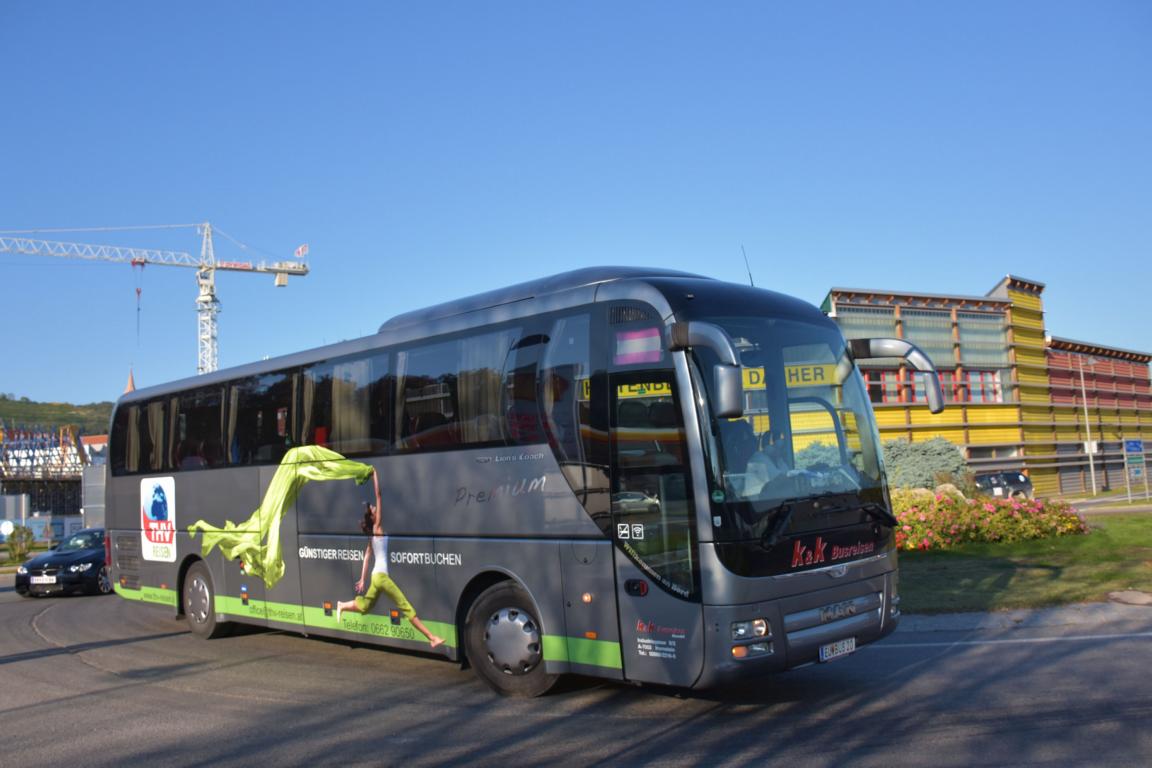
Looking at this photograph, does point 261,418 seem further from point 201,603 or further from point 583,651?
point 583,651

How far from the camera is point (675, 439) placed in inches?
272

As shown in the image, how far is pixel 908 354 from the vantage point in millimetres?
8203

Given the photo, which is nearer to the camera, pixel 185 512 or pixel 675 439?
pixel 675 439

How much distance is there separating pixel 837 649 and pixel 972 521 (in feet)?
39.0

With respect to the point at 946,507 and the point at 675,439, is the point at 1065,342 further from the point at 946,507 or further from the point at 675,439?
the point at 675,439

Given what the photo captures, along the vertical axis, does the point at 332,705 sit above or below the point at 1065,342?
below

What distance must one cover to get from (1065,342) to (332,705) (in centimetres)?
4542

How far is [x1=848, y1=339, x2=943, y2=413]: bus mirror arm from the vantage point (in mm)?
8062

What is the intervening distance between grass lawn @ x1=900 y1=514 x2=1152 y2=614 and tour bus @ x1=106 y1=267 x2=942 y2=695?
5.01m

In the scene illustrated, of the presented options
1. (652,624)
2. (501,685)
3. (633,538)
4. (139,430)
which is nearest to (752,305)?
(633,538)

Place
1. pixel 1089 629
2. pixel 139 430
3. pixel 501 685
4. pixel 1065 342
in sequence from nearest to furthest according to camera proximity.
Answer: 1. pixel 501 685
2. pixel 1089 629
3. pixel 139 430
4. pixel 1065 342

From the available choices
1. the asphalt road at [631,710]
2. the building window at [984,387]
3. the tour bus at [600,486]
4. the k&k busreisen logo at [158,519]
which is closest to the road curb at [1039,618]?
the asphalt road at [631,710]

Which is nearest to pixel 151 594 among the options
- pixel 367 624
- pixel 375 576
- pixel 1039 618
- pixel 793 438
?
pixel 367 624

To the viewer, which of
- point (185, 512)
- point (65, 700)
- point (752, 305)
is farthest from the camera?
point (185, 512)
